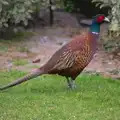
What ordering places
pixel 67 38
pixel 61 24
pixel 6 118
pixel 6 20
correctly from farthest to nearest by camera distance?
→ pixel 61 24
pixel 67 38
pixel 6 20
pixel 6 118

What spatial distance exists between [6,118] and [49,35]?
717 cm

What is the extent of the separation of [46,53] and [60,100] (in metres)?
4.20

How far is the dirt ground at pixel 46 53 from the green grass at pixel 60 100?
0.89 meters

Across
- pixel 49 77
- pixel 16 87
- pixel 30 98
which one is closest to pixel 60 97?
pixel 30 98

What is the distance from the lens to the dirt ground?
10.4 meters

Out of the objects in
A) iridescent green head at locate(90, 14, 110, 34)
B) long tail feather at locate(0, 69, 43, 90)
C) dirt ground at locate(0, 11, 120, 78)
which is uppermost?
iridescent green head at locate(90, 14, 110, 34)

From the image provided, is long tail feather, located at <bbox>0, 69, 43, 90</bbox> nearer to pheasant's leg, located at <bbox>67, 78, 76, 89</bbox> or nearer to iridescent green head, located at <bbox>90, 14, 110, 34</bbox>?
pheasant's leg, located at <bbox>67, 78, 76, 89</bbox>

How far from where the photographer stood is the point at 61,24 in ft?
50.1

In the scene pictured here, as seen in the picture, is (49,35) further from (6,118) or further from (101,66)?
(6,118)

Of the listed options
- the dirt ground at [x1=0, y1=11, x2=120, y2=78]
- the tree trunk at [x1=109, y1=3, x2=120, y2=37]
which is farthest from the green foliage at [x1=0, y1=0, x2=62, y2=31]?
the tree trunk at [x1=109, y1=3, x2=120, y2=37]

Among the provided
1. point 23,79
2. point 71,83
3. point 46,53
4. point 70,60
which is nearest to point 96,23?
point 70,60

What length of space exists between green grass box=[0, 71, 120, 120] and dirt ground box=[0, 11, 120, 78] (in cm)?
89

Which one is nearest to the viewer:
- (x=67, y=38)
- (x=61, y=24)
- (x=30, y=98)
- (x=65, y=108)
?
(x=65, y=108)

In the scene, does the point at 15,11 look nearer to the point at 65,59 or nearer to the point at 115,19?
the point at 115,19
